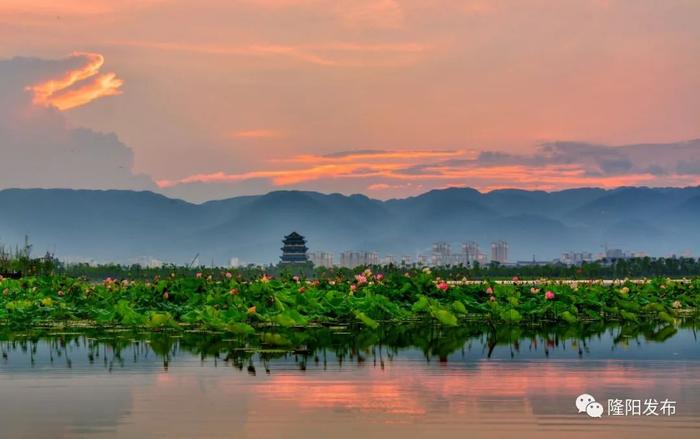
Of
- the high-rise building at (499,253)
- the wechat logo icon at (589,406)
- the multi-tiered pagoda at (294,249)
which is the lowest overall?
the wechat logo icon at (589,406)

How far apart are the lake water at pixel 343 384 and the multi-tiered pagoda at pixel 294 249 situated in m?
60.9

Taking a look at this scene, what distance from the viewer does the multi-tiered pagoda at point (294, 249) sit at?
8156 cm

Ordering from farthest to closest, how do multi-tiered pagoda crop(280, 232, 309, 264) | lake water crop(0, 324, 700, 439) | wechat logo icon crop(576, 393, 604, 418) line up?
multi-tiered pagoda crop(280, 232, 309, 264) → wechat logo icon crop(576, 393, 604, 418) → lake water crop(0, 324, 700, 439)

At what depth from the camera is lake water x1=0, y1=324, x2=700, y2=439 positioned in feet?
36.3

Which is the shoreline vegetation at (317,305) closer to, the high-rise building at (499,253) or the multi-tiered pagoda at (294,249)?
the multi-tiered pagoda at (294,249)

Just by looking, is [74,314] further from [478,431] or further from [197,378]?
[478,431]

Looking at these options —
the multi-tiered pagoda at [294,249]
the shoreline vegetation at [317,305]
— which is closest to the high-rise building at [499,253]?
the multi-tiered pagoda at [294,249]

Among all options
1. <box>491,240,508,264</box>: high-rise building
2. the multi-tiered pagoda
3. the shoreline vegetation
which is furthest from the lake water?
<box>491,240,508,264</box>: high-rise building

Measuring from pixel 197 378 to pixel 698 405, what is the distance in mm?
5572

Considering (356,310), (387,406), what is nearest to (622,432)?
(387,406)

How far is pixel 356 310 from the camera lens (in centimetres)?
2211

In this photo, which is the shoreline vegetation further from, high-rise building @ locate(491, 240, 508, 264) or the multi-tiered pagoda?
high-rise building @ locate(491, 240, 508, 264)

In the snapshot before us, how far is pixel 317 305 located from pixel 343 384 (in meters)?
8.68

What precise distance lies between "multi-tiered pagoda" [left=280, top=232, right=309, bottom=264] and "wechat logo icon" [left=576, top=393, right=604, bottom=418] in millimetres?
68682
